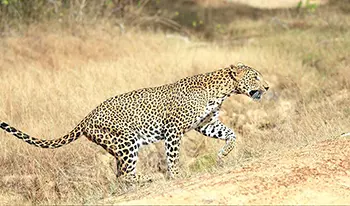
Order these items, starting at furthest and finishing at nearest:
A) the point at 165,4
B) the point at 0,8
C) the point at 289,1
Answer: the point at 165,4 < the point at 289,1 < the point at 0,8

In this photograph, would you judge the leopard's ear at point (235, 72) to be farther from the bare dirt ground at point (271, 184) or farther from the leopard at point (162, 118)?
the bare dirt ground at point (271, 184)

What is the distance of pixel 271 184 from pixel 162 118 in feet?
8.85

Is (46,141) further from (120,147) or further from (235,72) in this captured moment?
(235,72)

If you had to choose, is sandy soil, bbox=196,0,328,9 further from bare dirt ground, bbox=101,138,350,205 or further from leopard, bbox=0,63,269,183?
bare dirt ground, bbox=101,138,350,205

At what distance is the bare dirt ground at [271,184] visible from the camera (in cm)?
720

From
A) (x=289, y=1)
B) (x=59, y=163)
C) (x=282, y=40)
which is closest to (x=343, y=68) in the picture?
(x=282, y=40)

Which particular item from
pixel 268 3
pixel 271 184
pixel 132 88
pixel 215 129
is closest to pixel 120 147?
pixel 215 129

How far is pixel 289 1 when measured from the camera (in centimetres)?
2589

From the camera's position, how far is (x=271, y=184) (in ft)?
24.7

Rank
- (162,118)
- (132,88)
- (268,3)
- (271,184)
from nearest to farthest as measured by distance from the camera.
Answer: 1. (271,184)
2. (162,118)
3. (132,88)
4. (268,3)

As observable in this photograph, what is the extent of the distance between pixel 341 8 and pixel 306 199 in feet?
57.6

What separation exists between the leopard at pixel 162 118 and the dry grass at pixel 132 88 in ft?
1.38

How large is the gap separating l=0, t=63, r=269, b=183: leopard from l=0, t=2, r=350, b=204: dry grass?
42cm

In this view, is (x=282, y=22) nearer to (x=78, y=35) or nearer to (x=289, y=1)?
(x=289, y=1)
